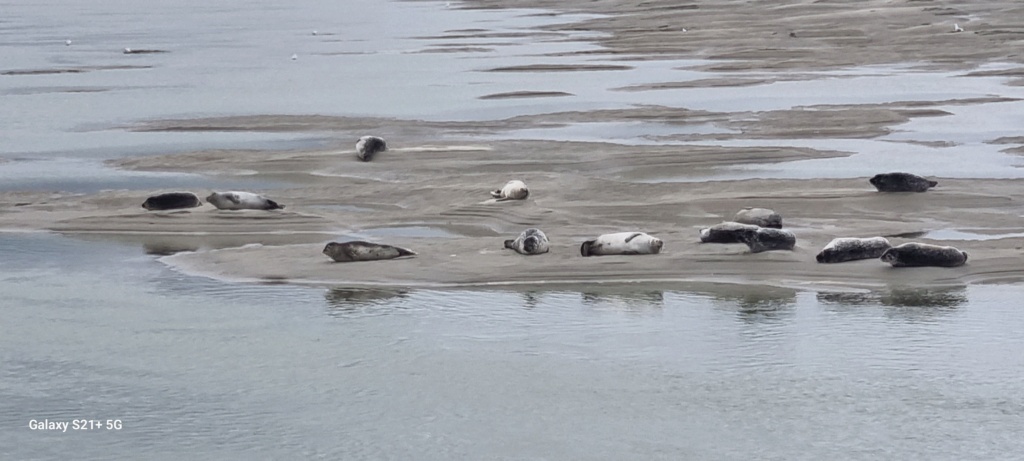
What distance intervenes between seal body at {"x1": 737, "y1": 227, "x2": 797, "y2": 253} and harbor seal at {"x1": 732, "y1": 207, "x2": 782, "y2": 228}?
0.80m

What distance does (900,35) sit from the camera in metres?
33.3

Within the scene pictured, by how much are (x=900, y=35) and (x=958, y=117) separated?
1533cm

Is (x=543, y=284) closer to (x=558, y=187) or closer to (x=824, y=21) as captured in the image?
(x=558, y=187)

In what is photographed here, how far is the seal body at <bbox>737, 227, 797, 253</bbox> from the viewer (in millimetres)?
10359

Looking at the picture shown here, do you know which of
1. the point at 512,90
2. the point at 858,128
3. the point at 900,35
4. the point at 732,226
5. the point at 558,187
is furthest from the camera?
the point at 900,35

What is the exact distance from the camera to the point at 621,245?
10500 mm

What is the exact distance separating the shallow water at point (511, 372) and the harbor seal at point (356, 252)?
0.67m

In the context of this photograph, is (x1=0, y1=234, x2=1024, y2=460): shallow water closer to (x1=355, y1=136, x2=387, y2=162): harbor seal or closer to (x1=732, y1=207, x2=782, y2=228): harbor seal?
(x1=732, y1=207, x2=782, y2=228): harbor seal

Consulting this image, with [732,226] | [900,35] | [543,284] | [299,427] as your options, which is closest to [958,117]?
[732,226]

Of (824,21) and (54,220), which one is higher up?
(824,21)

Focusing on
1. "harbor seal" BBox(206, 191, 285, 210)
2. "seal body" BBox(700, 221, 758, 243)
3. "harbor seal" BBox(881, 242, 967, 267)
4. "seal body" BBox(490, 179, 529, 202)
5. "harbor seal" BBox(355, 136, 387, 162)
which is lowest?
"harbor seal" BBox(881, 242, 967, 267)

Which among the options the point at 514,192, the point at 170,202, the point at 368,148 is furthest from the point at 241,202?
the point at 368,148

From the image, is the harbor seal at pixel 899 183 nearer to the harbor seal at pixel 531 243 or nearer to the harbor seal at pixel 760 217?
the harbor seal at pixel 760 217

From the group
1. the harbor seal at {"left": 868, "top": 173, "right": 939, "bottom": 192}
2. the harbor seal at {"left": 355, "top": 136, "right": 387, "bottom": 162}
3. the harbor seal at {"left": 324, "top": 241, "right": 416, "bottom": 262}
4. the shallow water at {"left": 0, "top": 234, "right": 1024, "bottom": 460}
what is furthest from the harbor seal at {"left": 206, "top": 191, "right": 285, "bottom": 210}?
the harbor seal at {"left": 868, "top": 173, "right": 939, "bottom": 192}
